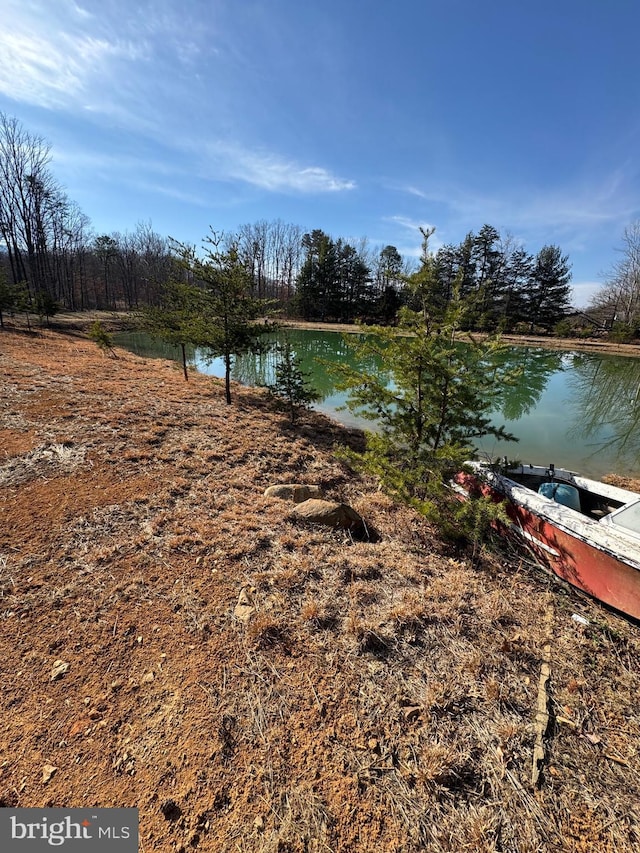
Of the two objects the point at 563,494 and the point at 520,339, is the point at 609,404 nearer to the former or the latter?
the point at 563,494

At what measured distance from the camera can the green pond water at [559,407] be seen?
381 inches

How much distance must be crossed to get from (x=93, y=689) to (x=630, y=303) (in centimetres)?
5426

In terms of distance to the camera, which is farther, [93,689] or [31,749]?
[93,689]

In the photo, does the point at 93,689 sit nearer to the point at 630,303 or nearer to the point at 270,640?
the point at 270,640

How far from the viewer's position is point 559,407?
15.1 m

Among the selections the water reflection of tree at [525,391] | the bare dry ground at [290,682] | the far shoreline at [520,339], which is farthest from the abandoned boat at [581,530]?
the far shoreline at [520,339]

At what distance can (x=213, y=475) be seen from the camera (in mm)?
5742

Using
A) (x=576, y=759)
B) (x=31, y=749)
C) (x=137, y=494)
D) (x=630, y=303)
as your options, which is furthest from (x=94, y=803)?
(x=630, y=303)

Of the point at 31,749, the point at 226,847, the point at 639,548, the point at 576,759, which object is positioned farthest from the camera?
the point at 639,548

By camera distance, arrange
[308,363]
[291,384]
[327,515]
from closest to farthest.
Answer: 1. [327,515]
2. [291,384]
3. [308,363]

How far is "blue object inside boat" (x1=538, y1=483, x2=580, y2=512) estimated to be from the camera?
511cm

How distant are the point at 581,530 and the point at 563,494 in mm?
1314

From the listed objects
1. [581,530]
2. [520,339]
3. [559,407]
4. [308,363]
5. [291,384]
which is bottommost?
[559,407]

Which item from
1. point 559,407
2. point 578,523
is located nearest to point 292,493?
point 578,523
